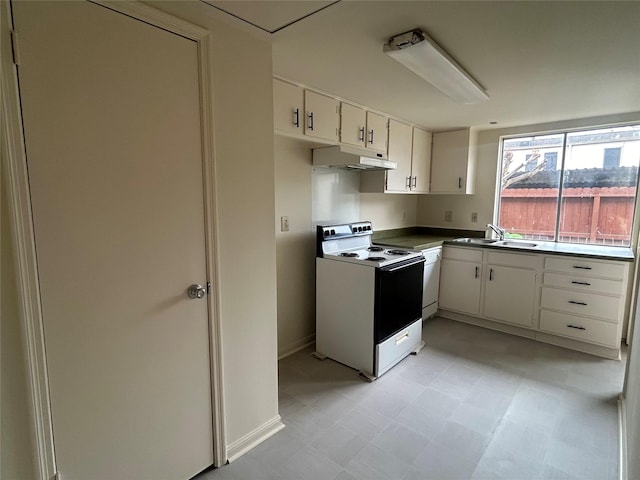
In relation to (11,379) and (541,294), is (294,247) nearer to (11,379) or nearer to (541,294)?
(11,379)

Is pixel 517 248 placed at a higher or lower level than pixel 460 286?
higher

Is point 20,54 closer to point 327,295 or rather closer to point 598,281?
point 327,295

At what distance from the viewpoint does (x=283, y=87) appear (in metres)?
2.17

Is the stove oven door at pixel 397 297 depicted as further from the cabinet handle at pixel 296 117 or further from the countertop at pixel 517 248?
the cabinet handle at pixel 296 117

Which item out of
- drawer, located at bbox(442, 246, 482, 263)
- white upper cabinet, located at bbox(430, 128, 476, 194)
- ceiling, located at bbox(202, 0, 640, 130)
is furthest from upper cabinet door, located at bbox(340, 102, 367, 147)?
drawer, located at bbox(442, 246, 482, 263)

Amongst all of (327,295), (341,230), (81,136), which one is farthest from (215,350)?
(341,230)

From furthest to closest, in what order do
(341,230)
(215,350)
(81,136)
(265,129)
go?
(341,230), (265,129), (215,350), (81,136)

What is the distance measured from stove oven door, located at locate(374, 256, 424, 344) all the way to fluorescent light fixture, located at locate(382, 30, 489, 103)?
129 centimetres

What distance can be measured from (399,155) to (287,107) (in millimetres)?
1541

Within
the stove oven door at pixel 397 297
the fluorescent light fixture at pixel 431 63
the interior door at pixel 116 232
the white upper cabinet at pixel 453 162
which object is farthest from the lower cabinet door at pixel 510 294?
the interior door at pixel 116 232

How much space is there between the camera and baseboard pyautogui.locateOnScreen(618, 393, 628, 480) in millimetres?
1567

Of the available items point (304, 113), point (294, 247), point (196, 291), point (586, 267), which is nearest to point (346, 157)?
point (304, 113)

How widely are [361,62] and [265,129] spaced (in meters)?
0.76

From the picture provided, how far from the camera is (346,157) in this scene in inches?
99.0
